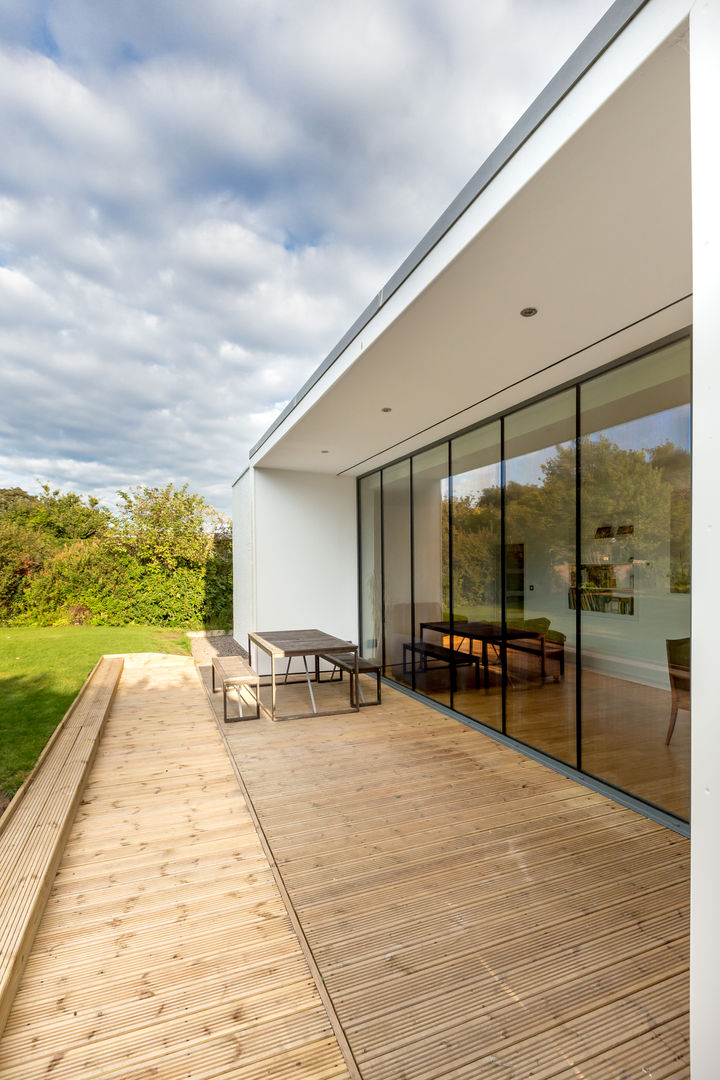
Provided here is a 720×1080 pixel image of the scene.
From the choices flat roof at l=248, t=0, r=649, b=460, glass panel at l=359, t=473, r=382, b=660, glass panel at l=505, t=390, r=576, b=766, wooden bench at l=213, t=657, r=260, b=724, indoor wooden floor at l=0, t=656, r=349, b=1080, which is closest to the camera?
flat roof at l=248, t=0, r=649, b=460

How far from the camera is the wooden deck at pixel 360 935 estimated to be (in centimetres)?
161

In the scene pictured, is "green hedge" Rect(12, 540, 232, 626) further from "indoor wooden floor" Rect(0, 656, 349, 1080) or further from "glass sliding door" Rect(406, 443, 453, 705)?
"indoor wooden floor" Rect(0, 656, 349, 1080)

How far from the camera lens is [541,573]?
13.5 ft

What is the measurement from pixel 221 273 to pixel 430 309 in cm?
640

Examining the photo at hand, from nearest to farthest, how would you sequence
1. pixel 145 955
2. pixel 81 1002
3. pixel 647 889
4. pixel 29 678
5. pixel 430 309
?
pixel 81 1002 → pixel 145 955 → pixel 647 889 → pixel 430 309 → pixel 29 678

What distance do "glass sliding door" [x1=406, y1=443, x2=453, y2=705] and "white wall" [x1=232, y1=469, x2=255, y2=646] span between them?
259cm

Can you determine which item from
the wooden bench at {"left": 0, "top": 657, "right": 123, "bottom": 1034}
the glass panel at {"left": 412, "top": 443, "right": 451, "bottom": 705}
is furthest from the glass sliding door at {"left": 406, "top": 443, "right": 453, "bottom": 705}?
the wooden bench at {"left": 0, "top": 657, "right": 123, "bottom": 1034}

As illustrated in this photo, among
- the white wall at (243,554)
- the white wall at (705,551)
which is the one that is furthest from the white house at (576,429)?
the white wall at (243,554)

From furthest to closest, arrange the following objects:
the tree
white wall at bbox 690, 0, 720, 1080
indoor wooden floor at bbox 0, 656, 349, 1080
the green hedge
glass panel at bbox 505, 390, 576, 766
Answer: the tree < the green hedge < glass panel at bbox 505, 390, 576, 766 < indoor wooden floor at bbox 0, 656, 349, 1080 < white wall at bbox 690, 0, 720, 1080

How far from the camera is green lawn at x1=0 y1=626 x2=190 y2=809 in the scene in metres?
4.13

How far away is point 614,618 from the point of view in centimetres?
345

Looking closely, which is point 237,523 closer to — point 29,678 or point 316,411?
point 29,678

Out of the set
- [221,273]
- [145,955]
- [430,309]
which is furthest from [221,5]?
[145,955]

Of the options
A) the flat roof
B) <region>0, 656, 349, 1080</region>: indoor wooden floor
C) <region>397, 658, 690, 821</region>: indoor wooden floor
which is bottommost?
<region>0, 656, 349, 1080</region>: indoor wooden floor
